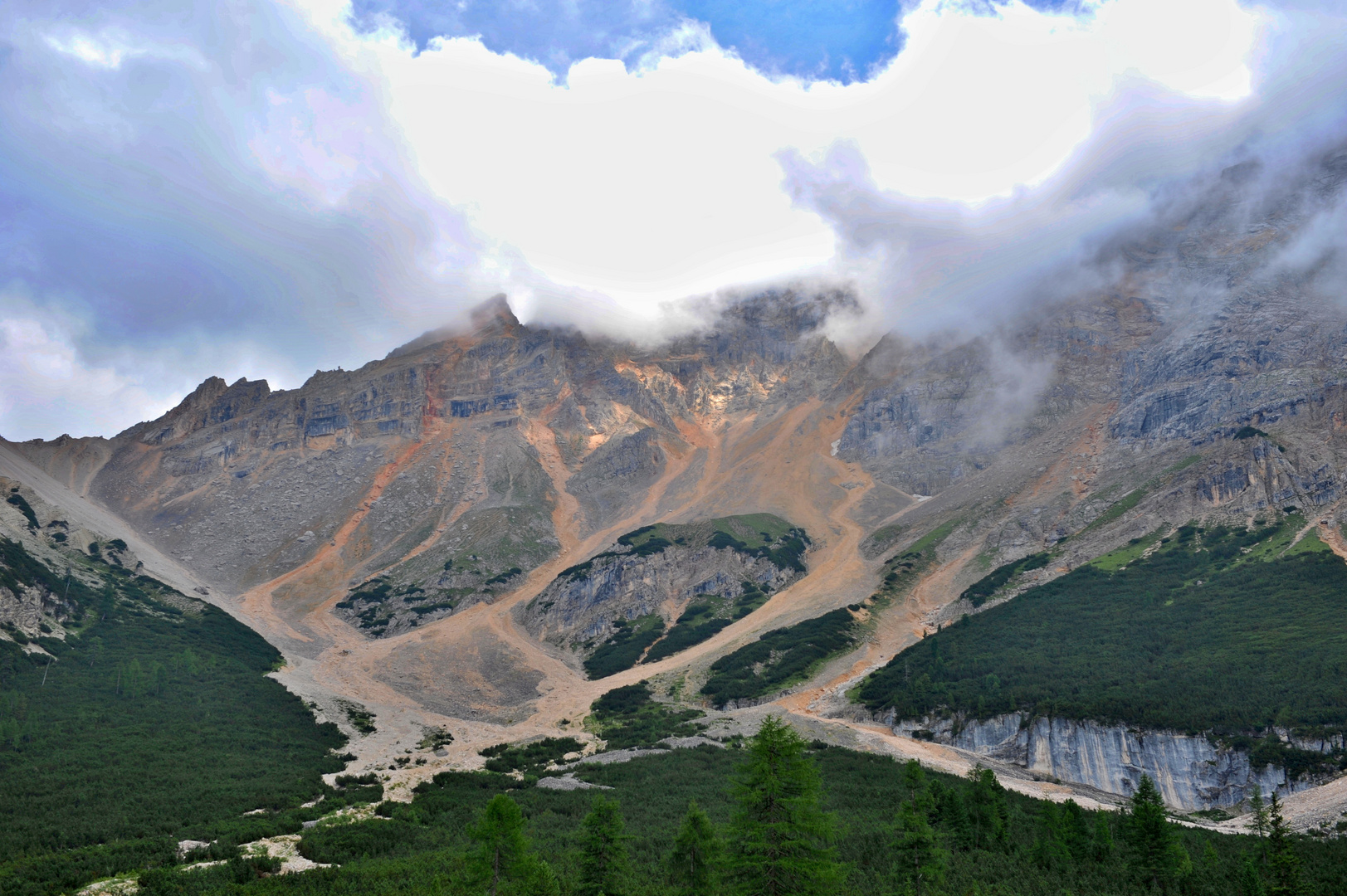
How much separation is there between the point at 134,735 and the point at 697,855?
2568 inches

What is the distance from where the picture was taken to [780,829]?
78.7 ft

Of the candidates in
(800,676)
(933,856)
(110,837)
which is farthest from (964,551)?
(110,837)

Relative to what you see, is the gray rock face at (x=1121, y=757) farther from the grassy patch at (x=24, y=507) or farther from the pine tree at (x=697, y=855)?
the grassy patch at (x=24, y=507)

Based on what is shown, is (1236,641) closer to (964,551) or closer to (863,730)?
(863,730)

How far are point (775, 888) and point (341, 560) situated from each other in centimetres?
Result: 17368

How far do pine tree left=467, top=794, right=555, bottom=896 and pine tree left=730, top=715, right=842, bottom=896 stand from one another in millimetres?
11020

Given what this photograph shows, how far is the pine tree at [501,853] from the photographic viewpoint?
31172 mm

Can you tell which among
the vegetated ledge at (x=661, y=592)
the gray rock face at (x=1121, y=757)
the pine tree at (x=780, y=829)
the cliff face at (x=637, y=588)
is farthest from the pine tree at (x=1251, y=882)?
the cliff face at (x=637, y=588)

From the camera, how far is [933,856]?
118ft

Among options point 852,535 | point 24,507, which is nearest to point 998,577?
point 852,535

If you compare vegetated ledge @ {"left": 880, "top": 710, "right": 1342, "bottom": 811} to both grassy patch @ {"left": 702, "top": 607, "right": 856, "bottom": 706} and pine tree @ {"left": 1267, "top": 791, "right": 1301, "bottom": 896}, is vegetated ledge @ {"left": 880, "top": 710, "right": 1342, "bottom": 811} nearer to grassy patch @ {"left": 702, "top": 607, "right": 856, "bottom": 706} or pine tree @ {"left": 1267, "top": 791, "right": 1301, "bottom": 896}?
grassy patch @ {"left": 702, "top": 607, "right": 856, "bottom": 706}

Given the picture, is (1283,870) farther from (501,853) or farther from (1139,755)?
(1139,755)

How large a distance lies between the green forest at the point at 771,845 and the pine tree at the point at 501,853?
61 millimetres

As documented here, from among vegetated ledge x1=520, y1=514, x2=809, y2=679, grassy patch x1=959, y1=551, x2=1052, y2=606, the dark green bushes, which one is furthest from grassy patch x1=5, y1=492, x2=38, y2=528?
grassy patch x1=959, y1=551, x2=1052, y2=606
